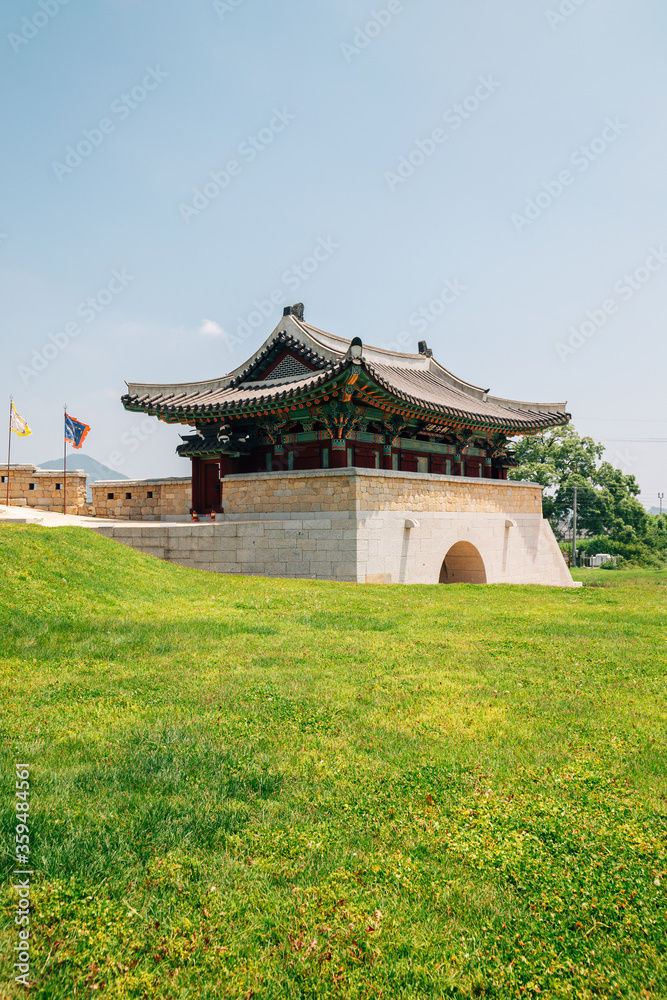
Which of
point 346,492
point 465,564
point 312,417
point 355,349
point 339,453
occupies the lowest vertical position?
point 465,564

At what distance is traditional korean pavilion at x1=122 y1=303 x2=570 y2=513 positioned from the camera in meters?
17.3

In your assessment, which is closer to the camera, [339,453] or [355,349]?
[355,349]

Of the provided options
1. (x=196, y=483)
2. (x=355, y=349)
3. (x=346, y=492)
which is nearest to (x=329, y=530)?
(x=346, y=492)

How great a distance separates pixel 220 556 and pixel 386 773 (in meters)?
14.1

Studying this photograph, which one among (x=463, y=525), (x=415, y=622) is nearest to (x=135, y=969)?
(x=415, y=622)

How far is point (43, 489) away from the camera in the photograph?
76.8 feet

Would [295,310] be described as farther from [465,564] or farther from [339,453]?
[465,564]

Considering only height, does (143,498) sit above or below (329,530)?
above

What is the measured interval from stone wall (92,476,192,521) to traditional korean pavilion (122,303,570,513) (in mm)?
1007

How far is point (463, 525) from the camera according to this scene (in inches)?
836

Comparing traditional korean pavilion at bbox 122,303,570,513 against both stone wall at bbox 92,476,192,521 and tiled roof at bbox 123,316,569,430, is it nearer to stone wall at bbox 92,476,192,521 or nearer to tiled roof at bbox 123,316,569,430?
tiled roof at bbox 123,316,569,430

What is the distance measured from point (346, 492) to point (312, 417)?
285cm

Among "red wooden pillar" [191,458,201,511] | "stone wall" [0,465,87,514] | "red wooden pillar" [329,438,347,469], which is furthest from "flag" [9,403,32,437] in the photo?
"red wooden pillar" [329,438,347,469]

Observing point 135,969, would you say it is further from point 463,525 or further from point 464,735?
point 463,525
